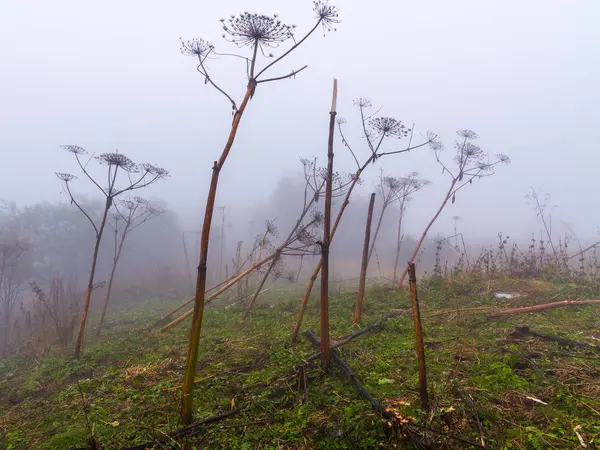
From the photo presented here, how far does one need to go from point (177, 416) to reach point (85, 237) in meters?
34.8

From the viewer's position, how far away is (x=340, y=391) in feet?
11.3

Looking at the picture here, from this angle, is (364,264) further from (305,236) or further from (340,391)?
(340,391)

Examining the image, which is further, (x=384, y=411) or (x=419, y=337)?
(x=419, y=337)

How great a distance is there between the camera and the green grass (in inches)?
104

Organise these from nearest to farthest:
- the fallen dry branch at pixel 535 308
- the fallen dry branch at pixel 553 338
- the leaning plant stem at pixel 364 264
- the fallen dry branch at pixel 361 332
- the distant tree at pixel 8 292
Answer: the fallen dry branch at pixel 553 338 < the fallen dry branch at pixel 361 332 < the leaning plant stem at pixel 364 264 < the fallen dry branch at pixel 535 308 < the distant tree at pixel 8 292

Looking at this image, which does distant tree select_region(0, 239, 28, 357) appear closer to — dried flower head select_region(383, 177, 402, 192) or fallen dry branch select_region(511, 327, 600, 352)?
dried flower head select_region(383, 177, 402, 192)

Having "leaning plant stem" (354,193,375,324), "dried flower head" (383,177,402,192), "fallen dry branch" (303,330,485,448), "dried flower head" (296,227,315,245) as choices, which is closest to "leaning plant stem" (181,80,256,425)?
"fallen dry branch" (303,330,485,448)

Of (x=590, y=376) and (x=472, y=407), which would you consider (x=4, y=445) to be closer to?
(x=472, y=407)

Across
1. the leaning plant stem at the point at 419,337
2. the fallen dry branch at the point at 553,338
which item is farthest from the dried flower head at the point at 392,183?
the leaning plant stem at the point at 419,337

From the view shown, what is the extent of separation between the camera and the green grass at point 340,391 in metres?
2.64

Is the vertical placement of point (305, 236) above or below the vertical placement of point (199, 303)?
above

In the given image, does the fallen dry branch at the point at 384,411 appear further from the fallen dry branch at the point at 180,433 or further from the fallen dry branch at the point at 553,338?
the fallen dry branch at the point at 553,338

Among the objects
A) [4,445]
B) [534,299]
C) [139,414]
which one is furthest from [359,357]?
[534,299]

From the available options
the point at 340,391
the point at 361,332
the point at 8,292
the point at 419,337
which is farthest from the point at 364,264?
the point at 8,292
